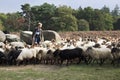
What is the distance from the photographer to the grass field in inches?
603

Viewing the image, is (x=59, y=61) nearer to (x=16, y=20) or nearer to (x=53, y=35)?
(x=53, y=35)

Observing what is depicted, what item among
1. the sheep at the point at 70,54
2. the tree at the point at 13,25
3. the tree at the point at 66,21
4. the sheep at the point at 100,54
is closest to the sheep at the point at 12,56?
the sheep at the point at 70,54

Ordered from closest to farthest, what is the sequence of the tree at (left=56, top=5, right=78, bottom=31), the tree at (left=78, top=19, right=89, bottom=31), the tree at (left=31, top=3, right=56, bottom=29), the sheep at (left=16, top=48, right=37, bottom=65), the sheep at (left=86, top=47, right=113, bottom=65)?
the sheep at (left=86, top=47, right=113, bottom=65) < the sheep at (left=16, top=48, right=37, bottom=65) < the tree at (left=56, top=5, right=78, bottom=31) < the tree at (left=78, top=19, right=89, bottom=31) < the tree at (left=31, top=3, right=56, bottom=29)

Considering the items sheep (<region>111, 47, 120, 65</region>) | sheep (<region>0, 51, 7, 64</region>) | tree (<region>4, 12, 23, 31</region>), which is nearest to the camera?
sheep (<region>111, 47, 120, 65</region>)

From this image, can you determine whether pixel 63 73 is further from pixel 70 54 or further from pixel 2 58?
pixel 2 58

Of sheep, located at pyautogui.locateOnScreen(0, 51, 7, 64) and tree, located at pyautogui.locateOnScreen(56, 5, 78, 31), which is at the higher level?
tree, located at pyautogui.locateOnScreen(56, 5, 78, 31)

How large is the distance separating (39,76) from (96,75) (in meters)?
2.58

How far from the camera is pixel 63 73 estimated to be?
53.5 feet

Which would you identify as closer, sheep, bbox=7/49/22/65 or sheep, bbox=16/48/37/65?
sheep, bbox=16/48/37/65

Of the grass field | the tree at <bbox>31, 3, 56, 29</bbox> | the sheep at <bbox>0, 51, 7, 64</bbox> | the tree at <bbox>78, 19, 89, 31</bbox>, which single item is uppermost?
the tree at <bbox>31, 3, 56, 29</bbox>

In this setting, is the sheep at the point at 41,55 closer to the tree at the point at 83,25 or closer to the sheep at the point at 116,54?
the sheep at the point at 116,54

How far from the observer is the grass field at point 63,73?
1532cm

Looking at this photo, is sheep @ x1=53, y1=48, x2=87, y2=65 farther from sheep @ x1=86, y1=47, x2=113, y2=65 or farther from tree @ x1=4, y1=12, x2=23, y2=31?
tree @ x1=4, y1=12, x2=23, y2=31

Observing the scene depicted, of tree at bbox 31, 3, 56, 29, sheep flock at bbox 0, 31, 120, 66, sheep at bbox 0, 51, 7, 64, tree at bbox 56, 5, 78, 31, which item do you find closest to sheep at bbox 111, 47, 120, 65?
sheep flock at bbox 0, 31, 120, 66
